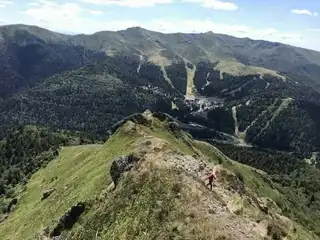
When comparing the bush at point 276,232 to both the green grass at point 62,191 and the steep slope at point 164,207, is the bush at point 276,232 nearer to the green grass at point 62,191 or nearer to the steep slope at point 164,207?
the steep slope at point 164,207

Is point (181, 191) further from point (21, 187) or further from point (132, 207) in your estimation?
point (21, 187)

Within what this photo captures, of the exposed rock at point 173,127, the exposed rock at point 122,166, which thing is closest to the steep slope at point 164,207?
the exposed rock at point 122,166

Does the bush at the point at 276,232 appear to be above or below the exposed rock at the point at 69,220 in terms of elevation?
above

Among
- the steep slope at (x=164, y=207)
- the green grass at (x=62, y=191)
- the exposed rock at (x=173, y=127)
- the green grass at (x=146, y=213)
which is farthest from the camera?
the exposed rock at (x=173, y=127)

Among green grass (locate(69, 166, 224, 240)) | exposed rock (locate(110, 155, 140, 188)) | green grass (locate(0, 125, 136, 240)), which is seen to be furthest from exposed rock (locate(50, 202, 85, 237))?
exposed rock (locate(110, 155, 140, 188))

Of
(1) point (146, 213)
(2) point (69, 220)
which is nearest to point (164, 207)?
(1) point (146, 213)

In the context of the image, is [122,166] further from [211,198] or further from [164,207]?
[211,198]

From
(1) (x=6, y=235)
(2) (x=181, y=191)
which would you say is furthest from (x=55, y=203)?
(2) (x=181, y=191)
